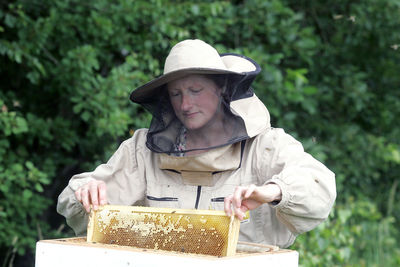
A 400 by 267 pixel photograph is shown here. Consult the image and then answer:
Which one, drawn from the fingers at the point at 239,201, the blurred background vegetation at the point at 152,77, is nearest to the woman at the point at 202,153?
the fingers at the point at 239,201

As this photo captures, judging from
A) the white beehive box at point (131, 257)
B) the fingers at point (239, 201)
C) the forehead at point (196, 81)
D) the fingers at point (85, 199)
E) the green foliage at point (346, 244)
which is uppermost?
the forehead at point (196, 81)

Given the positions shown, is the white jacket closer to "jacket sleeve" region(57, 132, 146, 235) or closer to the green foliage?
"jacket sleeve" region(57, 132, 146, 235)

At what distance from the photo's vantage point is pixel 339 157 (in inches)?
229

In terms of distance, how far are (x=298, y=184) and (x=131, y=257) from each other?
24.8 inches

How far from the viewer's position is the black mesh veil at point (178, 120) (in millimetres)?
2312

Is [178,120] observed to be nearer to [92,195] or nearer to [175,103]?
[175,103]

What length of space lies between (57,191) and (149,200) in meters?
2.73

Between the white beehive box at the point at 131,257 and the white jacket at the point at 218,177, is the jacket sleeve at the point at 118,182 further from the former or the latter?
the white beehive box at the point at 131,257

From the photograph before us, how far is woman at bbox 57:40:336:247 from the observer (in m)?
2.29

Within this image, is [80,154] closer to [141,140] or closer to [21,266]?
[21,266]

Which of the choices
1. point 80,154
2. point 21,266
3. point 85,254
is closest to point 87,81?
point 80,154

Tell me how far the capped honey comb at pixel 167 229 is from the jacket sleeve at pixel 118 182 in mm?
311

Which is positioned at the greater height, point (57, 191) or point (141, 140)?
point (141, 140)

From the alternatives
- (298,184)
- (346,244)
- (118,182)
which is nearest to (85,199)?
(118,182)
